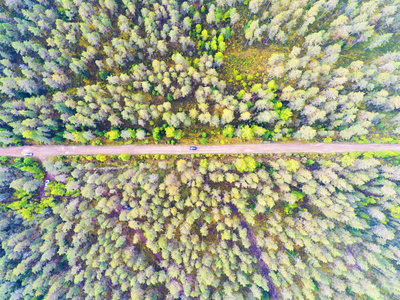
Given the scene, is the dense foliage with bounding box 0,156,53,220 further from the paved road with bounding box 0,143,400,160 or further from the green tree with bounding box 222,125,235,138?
the green tree with bounding box 222,125,235,138

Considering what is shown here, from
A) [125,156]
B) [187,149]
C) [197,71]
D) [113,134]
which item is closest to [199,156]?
[187,149]

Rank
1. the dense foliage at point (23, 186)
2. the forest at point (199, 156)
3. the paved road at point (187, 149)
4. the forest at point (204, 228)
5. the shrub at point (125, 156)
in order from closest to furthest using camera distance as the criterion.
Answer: the forest at point (204, 228) → the forest at point (199, 156) → the dense foliage at point (23, 186) → the shrub at point (125, 156) → the paved road at point (187, 149)

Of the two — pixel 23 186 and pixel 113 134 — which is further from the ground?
pixel 113 134

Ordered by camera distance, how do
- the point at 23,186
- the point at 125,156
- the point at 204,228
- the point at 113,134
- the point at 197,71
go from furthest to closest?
the point at 197,71
the point at 125,156
the point at 23,186
the point at 113,134
the point at 204,228

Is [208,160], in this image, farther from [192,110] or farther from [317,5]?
[317,5]

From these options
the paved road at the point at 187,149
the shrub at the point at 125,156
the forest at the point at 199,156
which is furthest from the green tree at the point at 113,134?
the shrub at the point at 125,156

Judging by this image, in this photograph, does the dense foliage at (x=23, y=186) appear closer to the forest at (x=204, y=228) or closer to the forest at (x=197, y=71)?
the forest at (x=204, y=228)

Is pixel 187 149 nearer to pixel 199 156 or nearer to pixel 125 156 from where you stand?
pixel 199 156
